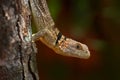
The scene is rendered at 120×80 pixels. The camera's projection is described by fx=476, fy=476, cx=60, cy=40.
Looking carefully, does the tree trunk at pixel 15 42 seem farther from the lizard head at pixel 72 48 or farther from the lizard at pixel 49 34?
the lizard head at pixel 72 48

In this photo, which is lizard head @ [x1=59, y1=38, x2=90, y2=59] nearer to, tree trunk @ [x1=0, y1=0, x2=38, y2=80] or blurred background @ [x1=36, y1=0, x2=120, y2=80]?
tree trunk @ [x1=0, y1=0, x2=38, y2=80]

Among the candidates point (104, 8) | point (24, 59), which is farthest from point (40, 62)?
point (24, 59)

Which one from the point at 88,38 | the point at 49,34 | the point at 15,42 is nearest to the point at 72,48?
the point at 49,34

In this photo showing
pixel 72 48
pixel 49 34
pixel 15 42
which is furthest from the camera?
pixel 72 48

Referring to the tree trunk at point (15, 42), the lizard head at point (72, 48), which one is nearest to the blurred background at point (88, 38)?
the lizard head at point (72, 48)

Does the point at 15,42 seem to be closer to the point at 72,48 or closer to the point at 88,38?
the point at 72,48

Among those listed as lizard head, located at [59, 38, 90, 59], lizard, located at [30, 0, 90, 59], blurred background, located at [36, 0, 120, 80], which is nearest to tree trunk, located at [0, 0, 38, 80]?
lizard, located at [30, 0, 90, 59]

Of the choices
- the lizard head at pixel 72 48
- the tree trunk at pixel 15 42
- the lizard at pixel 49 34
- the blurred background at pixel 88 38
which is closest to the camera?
the tree trunk at pixel 15 42
